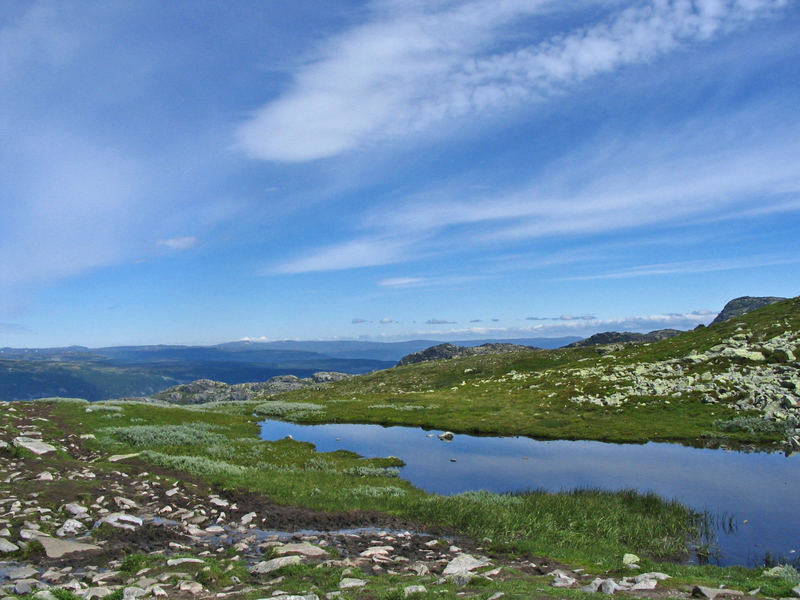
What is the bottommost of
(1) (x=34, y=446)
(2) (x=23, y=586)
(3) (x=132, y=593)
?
(1) (x=34, y=446)

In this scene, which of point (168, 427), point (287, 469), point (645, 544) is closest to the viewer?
point (645, 544)

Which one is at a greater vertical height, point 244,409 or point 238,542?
point 238,542

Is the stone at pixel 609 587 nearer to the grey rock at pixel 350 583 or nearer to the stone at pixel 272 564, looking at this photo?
the grey rock at pixel 350 583

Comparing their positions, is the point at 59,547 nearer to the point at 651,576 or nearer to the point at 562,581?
the point at 562,581

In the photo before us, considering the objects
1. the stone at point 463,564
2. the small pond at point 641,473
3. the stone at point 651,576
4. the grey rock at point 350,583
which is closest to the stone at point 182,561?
the grey rock at point 350,583

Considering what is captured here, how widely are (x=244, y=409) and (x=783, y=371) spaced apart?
67502mm

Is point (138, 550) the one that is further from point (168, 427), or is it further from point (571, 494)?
point (168, 427)

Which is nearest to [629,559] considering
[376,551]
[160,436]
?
[376,551]

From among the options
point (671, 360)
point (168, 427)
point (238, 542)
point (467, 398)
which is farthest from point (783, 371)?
point (168, 427)

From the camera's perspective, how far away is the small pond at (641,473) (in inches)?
777

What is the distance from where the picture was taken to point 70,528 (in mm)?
15539

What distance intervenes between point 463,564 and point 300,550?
5100 mm

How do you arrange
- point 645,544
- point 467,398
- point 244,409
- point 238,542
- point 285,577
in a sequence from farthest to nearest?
point 244,409, point 467,398, point 645,544, point 238,542, point 285,577

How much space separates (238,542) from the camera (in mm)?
16047
